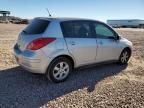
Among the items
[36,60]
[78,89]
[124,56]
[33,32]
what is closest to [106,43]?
[124,56]

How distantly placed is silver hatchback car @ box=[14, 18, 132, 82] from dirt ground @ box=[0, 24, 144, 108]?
0.43 metres

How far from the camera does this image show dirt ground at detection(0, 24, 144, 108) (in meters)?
5.17

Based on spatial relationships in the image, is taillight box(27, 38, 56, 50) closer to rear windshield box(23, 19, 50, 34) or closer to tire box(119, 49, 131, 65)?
rear windshield box(23, 19, 50, 34)

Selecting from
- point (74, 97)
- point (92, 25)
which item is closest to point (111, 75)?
point (92, 25)

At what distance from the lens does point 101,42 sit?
24.3ft

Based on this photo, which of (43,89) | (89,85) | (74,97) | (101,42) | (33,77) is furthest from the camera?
(101,42)

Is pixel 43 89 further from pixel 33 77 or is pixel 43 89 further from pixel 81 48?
pixel 81 48

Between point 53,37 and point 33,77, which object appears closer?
point 53,37

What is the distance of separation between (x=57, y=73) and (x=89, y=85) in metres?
0.89

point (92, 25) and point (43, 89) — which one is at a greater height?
point (92, 25)

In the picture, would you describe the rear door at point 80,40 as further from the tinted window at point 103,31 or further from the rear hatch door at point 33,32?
the rear hatch door at point 33,32

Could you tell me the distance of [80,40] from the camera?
6.73 metres

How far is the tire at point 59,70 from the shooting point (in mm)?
6227

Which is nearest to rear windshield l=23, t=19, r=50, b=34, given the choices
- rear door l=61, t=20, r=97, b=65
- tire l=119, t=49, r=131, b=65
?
rear door l=61, t=20, r=97, b=65
